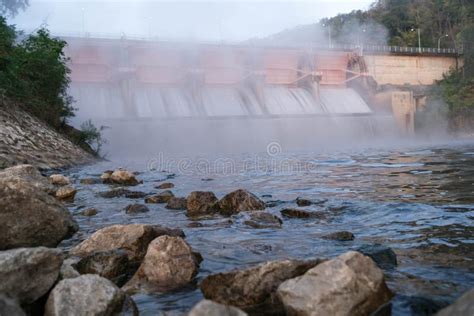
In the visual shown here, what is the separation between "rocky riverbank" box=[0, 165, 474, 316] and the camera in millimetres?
2822

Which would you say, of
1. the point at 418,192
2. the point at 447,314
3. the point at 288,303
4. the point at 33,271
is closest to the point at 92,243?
the point at 33,271

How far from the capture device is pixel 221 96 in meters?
35.6

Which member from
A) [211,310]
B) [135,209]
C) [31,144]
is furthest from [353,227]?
[31,144]

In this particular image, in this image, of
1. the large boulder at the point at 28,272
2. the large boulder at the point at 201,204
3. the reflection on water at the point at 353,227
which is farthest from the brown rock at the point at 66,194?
the large boulder at the point at 28,272

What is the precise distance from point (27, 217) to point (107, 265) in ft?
3.59

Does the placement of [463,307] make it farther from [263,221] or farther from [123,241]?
[263,221]

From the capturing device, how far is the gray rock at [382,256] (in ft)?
14.0

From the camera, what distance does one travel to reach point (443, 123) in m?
47.0

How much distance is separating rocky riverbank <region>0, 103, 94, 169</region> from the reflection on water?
371 cm

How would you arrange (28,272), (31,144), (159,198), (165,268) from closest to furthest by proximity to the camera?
(28,272) → (165,268) → (159,198) → (31,144)

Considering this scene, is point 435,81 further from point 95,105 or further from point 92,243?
point 92,243

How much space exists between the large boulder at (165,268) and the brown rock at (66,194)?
5.63 m

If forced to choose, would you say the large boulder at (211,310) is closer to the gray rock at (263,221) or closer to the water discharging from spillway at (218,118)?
the gray rock at (263,221)

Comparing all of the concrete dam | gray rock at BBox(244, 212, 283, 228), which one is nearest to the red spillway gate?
the concrete dam
